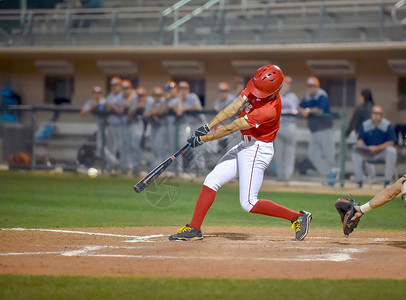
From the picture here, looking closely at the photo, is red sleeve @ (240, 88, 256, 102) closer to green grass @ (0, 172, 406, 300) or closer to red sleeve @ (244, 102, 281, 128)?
red sleeve @ (244, 102, 281, 128)

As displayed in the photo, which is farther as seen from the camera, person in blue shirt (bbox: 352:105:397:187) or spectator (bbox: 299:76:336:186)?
spectator (bbox: 299:76:336:186)

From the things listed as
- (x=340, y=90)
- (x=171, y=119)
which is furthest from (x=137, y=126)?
(x=340, y=90)

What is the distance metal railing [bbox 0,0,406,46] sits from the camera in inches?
753

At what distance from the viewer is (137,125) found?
651 inches

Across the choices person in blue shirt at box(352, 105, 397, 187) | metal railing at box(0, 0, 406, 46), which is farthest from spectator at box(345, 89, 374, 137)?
metal railing at box(0, 0, 406, 46)

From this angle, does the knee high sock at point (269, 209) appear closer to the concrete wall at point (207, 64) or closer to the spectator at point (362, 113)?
the spectator at point (362, 113)

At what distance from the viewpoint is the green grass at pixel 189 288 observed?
4727 millimetres

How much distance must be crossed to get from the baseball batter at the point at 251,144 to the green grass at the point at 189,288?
2115mm

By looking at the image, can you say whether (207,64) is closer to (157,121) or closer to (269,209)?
(157,121)

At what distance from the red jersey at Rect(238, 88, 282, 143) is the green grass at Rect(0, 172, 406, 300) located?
1642 mm

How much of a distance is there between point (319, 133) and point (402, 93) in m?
5.60

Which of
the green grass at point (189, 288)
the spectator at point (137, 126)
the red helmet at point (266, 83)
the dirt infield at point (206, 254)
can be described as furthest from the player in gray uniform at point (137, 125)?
the green grass at point (189, 288)

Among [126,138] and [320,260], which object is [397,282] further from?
[126,138]

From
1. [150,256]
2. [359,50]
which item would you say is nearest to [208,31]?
[359,50]
